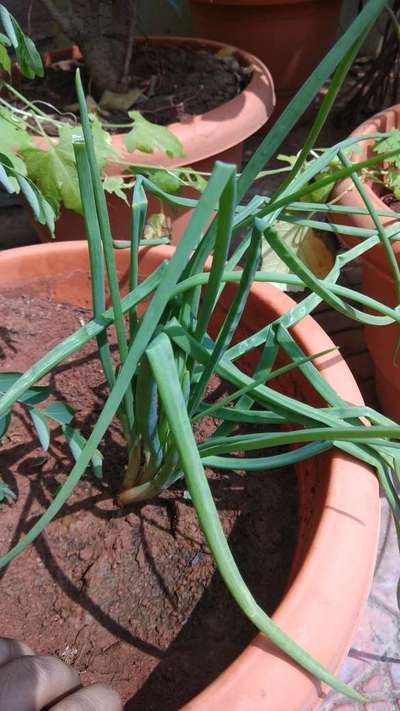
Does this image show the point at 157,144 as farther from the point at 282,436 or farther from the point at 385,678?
the point at 385,678

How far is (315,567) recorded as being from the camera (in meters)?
0.52

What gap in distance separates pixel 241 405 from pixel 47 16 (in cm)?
203

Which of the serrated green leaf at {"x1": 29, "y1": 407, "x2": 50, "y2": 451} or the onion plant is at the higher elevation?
the onion plant

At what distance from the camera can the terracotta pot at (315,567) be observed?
18.2 inches

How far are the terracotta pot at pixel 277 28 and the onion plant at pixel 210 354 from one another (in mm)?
1684

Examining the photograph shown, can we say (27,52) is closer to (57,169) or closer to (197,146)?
(57,169)

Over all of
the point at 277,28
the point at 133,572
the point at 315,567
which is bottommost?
the point at 133,572

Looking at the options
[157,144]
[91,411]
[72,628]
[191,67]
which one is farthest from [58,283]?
[191,67]

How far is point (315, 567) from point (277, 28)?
1.99 metres

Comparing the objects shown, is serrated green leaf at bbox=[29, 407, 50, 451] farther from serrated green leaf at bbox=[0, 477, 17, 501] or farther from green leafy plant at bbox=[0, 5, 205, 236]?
green leafy plant at bbox=[0, 5, 205, 236]

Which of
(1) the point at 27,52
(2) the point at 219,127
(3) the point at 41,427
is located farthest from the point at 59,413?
(2) the point at 219,127

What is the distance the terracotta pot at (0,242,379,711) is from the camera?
18.2 inches

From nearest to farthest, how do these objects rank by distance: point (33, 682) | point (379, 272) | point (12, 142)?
point (33, 682), point (12, 142), point (379, 272)

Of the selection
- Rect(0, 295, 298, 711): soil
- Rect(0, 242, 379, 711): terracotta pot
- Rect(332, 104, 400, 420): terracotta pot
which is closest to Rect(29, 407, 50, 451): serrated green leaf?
Rect(0, 295, 298, 711): soil
